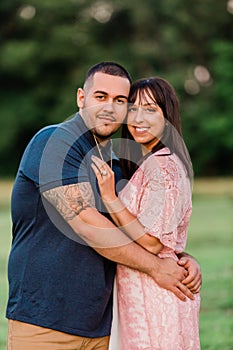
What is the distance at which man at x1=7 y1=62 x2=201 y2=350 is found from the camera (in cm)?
287

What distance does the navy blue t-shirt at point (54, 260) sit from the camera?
9.63 feet

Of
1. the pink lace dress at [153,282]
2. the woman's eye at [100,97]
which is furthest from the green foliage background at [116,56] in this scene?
the pink lace dress at [153,282]

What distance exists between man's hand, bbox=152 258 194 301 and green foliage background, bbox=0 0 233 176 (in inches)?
1128

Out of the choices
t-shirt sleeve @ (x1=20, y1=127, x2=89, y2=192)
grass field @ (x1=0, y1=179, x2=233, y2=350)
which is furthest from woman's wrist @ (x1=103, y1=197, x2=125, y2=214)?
grass field @ (x1=0, y1=179, x2=233, y2=350)

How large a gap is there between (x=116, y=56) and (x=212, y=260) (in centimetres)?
2320

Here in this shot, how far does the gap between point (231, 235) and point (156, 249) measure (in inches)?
451

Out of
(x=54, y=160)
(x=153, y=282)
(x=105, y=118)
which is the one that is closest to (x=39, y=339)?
(x=153, y=282)

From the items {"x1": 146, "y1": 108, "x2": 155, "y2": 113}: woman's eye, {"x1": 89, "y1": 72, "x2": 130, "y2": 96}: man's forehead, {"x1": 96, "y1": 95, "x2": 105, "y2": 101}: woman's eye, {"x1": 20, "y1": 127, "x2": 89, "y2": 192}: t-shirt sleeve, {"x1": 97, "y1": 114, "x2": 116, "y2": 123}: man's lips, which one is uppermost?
{"x1": 89, "y1": 72, "x2": 130, "y2": 96}: man's forehead

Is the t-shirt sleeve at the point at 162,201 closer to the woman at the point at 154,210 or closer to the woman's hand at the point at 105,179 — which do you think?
the woman at the point at 154,210

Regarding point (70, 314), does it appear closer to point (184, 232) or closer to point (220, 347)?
point (184, 232)

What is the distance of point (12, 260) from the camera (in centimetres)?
304

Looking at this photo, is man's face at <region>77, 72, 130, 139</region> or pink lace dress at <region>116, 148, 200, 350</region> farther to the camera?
A: man's face at <region>77, 72, 130, 139</region>

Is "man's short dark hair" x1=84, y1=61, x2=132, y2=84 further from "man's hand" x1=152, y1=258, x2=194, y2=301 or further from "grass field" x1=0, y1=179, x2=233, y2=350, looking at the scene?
"grass field" x1=0, y1=179, x2=233, y2=350

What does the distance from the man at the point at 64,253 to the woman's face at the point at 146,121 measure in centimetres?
23
